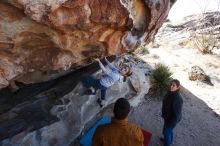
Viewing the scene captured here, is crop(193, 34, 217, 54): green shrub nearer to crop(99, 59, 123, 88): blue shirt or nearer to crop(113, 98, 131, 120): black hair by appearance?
crop(99, 59, 123, 88): blue shirt

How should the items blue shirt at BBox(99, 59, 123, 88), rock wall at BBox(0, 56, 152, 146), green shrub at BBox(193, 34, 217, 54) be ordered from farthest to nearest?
green shrub at BBox(193, 34, 217, 54) → blue shirt at BBox(99, 59, 123, 88) → rock wall at BBox(0, 56, 152, 146)

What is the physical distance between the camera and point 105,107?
817 centimetres

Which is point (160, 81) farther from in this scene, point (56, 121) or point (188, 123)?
point (56, 121)

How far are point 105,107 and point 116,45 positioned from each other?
2258mm

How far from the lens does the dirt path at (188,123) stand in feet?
26.9

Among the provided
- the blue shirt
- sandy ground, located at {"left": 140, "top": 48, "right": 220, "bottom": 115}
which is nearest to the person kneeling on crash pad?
the blue shirt

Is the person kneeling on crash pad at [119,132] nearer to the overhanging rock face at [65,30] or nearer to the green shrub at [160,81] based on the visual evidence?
the overhanging rock face at [65,30]

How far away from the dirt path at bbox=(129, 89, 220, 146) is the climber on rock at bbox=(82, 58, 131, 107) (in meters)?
1.62

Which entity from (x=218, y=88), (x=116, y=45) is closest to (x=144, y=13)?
(x=116, y=45)

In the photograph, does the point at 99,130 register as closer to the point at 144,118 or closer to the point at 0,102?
the point at 0,102

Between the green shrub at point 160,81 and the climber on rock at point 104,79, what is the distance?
284 centimetres

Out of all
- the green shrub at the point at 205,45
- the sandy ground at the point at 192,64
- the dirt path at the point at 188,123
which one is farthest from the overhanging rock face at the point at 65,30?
the green shrub at the point at 205,45

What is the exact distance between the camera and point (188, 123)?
9016 millimetres

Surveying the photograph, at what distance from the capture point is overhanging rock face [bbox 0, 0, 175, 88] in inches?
185
